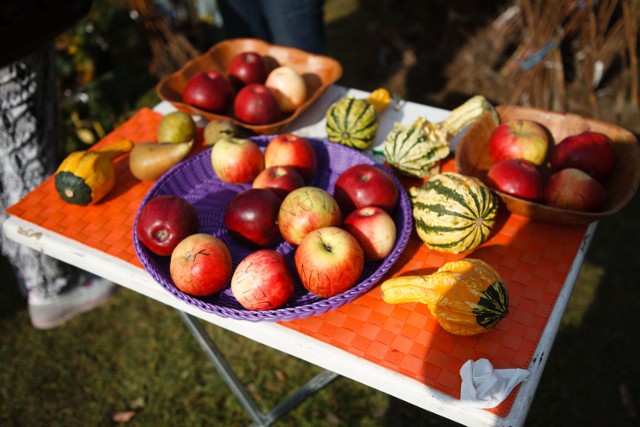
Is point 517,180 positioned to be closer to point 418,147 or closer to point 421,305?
point 418,147

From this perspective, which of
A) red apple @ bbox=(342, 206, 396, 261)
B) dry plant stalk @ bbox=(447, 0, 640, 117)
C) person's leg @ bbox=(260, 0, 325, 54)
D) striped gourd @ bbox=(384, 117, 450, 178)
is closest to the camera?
red apple @ bbox=(342, 206, 396, 261)

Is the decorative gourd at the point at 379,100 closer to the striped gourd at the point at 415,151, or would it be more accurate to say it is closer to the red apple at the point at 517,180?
the striped gourd at the point at 415,151

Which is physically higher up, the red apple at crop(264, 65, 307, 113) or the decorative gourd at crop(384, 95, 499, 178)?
the red apple at crop(264, 65, 307, 113)

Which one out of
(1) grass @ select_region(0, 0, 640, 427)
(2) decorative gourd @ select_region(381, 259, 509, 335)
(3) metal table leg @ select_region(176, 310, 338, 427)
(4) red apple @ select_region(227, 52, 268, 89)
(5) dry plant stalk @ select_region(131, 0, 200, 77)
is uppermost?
(4) red apple @ select_region(227, 52, 268, 89)

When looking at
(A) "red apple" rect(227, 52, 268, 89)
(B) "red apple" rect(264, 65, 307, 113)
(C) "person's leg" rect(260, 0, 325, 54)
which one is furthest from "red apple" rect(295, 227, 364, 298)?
(C) "person's leg" rect(260, 0, 325, 54)

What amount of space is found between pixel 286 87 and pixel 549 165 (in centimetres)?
130

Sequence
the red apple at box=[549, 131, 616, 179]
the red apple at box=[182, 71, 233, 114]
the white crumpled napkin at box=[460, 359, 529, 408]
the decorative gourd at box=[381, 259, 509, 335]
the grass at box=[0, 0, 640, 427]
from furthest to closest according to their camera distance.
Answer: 1. the grass at box=[0, 0, 640, 427]
2. the red apple at box=[182, 71, 233, 114]
3. the red apple at box=[549, 131, 616, 179]
4. the decorative gourd at box=[381, 259, 509, 335]
5. the white crumpled napkin at box=[460, 359, 529, 408]

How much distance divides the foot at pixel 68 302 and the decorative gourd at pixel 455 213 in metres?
2.53

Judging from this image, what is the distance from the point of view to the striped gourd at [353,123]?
7.48ft

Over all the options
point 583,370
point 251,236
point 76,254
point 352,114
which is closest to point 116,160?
point 76,254

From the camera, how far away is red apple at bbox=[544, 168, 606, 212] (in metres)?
1.82

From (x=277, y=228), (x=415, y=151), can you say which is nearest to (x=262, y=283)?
(x=277, y=228)

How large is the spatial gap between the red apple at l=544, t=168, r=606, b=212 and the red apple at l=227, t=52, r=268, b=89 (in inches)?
61.5

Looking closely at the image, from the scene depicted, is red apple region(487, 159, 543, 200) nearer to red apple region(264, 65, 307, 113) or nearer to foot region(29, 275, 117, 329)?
red apple region(264, 65, 307, 113)
